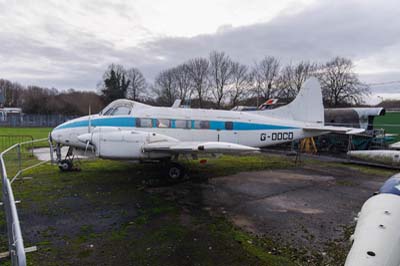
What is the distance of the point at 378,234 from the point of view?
248 centimetres

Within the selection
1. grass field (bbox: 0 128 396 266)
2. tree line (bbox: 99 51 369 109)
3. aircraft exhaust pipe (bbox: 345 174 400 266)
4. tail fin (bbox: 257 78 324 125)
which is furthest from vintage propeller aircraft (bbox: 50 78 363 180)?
tree line (bbox: 99 51 369 109)

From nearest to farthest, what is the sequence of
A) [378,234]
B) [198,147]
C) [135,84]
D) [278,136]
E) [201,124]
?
[378,234], [198,147], [201,124], [278,136], [135,84]

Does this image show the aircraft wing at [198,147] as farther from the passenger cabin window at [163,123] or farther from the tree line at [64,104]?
the tree line at [64,104]

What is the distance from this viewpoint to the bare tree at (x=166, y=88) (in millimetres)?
62875

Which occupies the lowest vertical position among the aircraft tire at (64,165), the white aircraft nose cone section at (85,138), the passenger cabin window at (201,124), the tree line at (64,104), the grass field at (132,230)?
the grass field at (132,230)

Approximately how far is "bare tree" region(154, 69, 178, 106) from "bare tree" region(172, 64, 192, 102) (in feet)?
3.93

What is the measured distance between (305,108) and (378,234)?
10155 millimetres

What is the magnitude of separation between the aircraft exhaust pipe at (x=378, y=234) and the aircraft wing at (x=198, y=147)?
3.52 meters

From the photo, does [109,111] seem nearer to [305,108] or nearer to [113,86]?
[305,108]

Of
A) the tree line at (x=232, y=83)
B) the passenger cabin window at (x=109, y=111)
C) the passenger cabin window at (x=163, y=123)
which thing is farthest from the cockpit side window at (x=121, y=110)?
the tree line at (x=232, y=83)

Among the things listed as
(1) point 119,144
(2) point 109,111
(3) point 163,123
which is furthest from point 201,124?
(2) point 109,111

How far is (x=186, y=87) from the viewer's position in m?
61.2

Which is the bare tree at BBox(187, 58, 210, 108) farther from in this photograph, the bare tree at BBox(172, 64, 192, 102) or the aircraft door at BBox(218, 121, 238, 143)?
the aircraft door at BBox(218, 121, 238, 143)

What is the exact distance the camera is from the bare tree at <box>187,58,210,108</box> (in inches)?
2309
